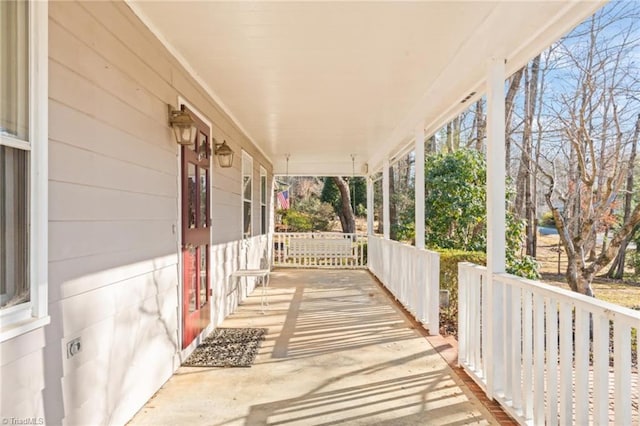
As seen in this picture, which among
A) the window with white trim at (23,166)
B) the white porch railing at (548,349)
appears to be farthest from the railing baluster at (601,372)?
the window with white trim at (23,166)

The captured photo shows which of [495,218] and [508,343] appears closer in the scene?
[508,343]

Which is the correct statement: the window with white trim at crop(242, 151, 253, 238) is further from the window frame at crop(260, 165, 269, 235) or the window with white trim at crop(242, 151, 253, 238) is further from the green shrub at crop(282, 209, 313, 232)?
the green shrub at crop(282, 209, 313, 232)

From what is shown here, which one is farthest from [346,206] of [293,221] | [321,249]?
[321,249]

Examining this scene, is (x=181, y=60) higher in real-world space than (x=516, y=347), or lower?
higher

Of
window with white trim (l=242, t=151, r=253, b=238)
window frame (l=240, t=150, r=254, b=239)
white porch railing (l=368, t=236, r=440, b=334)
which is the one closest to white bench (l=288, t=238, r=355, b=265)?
white porch railing (l=368, t=236, r=440, b=334)

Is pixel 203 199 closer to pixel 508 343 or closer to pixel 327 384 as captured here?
pixel 327 384

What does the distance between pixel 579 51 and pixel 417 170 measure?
13.5ft

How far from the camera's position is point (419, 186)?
510 centimetres

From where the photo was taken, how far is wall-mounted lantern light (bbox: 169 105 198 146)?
10.6 feet

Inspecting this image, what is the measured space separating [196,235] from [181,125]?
1.09 m

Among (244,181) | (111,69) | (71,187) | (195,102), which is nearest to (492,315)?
(71,187)

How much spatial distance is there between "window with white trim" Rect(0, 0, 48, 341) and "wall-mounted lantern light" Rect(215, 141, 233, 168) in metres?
2.93

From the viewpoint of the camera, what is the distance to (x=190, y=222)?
3760 millimetres

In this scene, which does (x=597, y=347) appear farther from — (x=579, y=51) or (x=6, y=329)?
(x=579, y=51)
